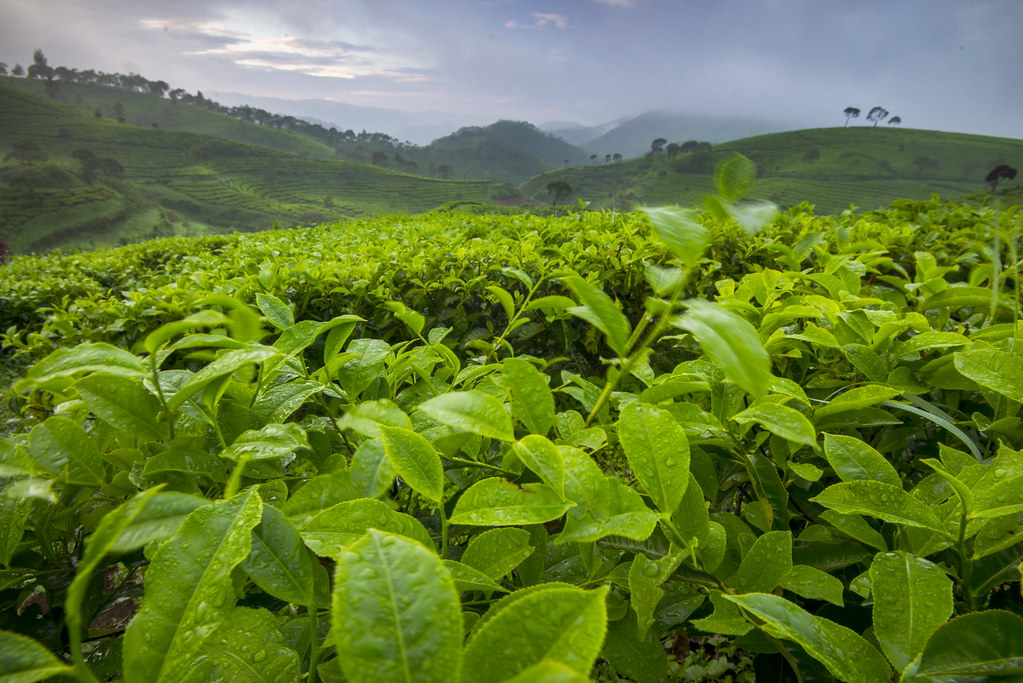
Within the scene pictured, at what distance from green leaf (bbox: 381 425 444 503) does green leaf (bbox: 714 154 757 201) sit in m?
0.51

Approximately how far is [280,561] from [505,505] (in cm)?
27

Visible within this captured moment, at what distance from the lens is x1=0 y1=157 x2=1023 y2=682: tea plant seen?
0.40m

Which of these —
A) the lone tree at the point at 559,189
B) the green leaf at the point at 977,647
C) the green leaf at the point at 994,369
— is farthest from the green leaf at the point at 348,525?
the lone tree at the point at 559,189

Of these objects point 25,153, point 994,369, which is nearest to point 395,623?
point 994,369

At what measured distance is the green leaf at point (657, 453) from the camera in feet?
2.01

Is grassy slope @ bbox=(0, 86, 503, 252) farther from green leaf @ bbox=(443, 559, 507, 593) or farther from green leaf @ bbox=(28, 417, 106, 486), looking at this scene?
green leaf @ bbox=(443, 559, 507, 593)

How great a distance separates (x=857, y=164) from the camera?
81.6 m

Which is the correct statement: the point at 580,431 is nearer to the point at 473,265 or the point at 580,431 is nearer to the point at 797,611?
the point at 797,611

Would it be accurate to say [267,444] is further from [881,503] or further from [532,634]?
[881,503]

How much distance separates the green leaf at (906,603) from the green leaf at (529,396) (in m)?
0.45

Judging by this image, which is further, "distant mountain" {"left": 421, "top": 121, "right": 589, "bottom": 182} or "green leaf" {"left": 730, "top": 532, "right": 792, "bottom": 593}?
"distant mountain" {"left": 421, "top": 121, "right": 589, "bottom": 182}

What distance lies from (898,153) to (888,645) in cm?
11371

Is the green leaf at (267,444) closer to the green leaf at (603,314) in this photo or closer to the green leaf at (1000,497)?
the green leaf at (603,314)

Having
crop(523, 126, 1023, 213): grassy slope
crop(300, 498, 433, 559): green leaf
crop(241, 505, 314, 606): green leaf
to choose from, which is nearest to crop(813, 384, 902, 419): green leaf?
crop(300, 498, 433, 559): green leaf
